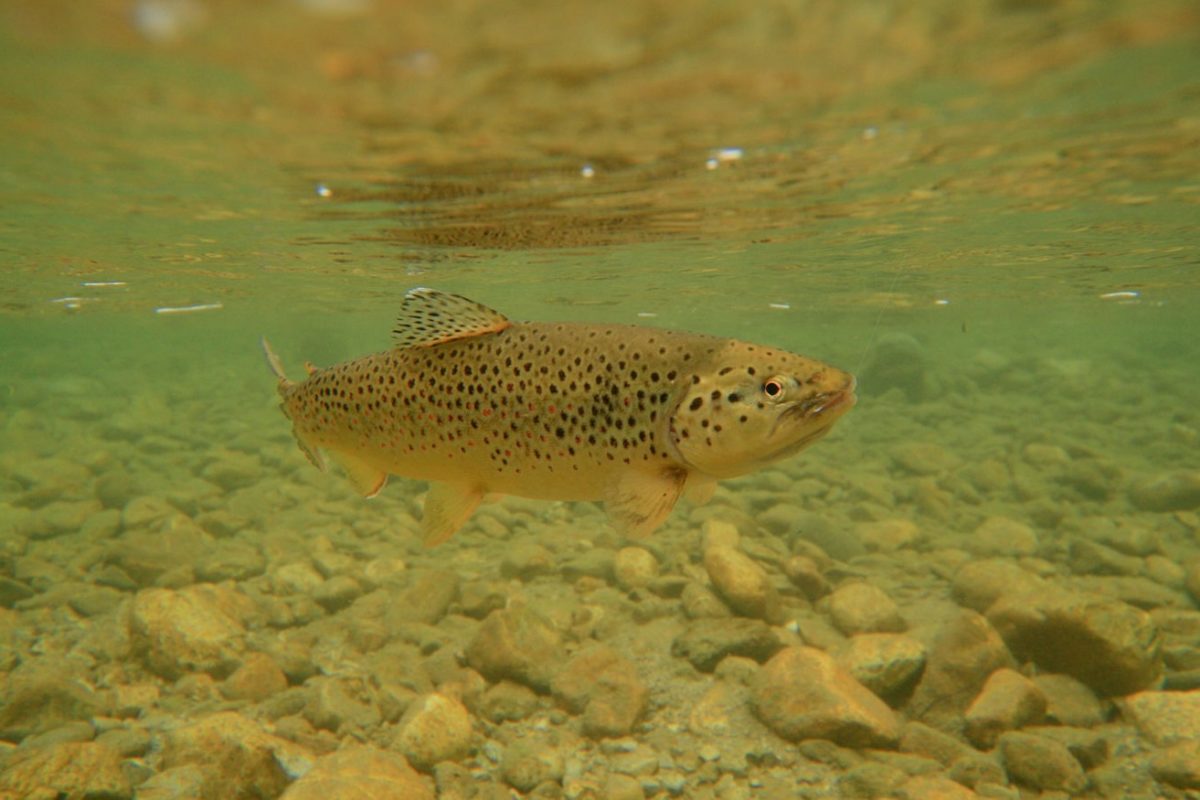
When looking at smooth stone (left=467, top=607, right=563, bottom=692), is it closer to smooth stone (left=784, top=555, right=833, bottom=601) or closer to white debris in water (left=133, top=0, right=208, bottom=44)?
smooth stone (left=784, top=555, right=833, bottom=601)

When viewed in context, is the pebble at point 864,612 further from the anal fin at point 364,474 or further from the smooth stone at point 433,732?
the anal fin at point 364,474

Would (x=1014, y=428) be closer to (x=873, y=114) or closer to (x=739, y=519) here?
(x=739, y=519)

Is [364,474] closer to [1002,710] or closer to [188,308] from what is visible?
[1002,710]

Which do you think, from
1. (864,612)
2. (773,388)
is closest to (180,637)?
(773,388)

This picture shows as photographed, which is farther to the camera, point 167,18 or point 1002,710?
point 1002,710

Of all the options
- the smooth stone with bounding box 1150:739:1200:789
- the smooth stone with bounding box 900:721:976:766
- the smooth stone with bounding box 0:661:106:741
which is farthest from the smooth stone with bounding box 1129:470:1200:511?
the smooth stone with bounding box 0:661:106:741

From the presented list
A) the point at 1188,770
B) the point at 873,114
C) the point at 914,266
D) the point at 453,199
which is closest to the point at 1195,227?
the point at 914,266
